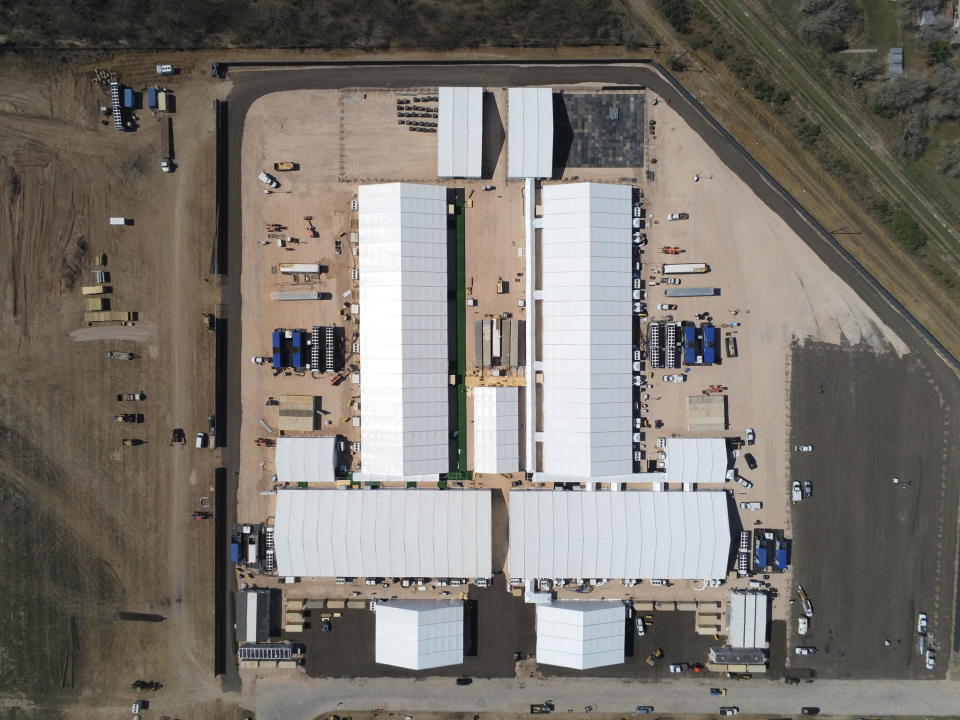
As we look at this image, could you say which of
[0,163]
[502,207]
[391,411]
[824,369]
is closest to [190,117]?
[0,163]

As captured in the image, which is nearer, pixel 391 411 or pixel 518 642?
pixel 391 411

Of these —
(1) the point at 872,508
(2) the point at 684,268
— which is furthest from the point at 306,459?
(1) the point at 872,508

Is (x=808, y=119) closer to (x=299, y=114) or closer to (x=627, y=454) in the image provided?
(x=627, y=454)

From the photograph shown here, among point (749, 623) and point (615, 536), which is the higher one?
point (615, 536)

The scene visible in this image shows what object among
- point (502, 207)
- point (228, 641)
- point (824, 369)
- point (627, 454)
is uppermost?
point (502, 207)

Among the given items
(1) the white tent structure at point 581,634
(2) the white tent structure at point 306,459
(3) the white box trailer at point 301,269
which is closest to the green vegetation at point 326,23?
(3) the white box trailer at point 301,269

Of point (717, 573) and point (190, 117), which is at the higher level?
point (190, 117)

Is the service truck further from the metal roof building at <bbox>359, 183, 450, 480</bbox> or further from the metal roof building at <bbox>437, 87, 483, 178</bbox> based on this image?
the metal roof building at <bbox>359, 183, 450, 480</bbox>

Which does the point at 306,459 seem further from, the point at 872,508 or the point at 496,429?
the point at 872,508
